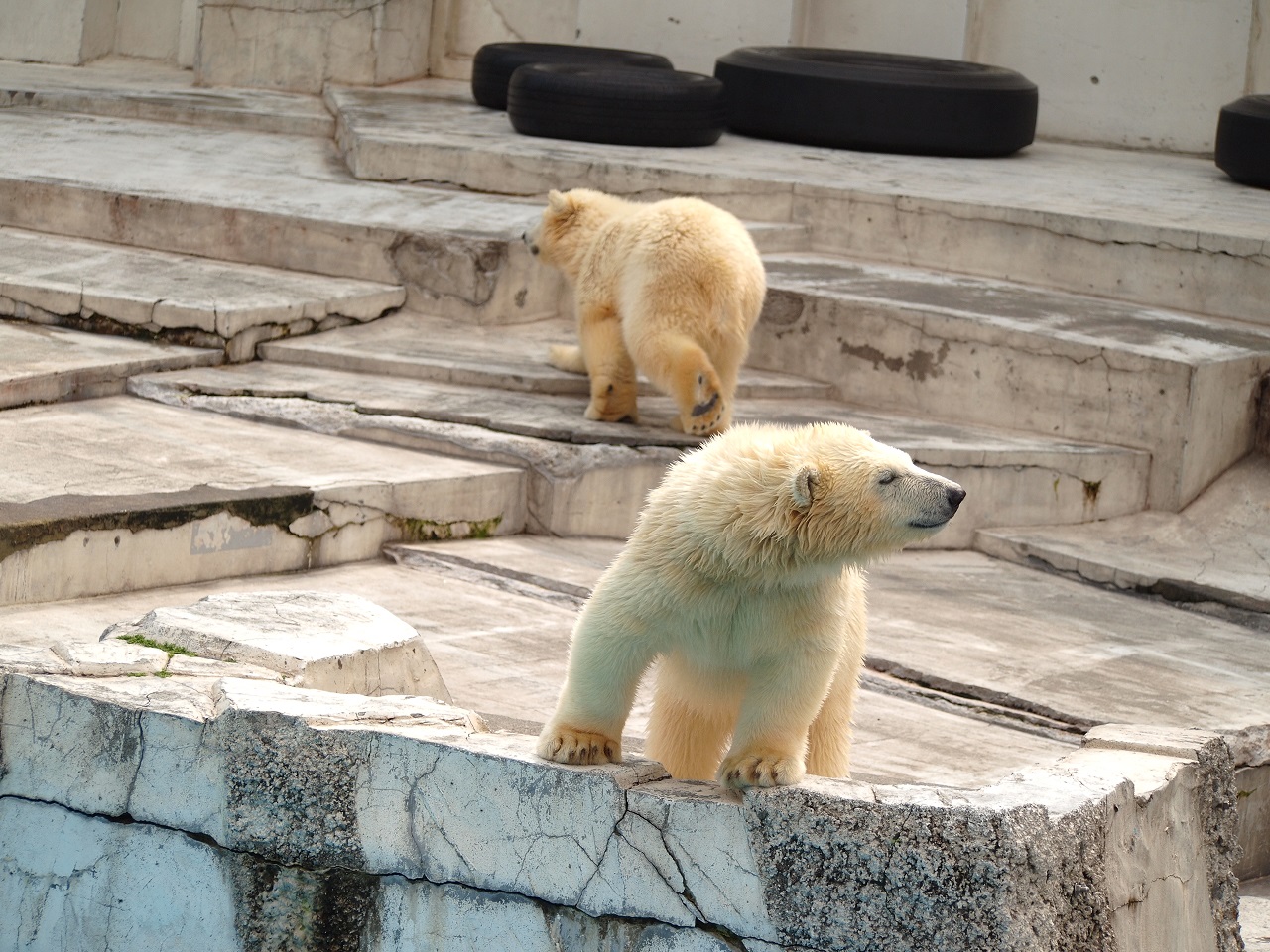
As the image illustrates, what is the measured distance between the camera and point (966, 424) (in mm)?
6160

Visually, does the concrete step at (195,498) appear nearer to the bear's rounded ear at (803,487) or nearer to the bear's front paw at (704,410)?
the bear's front paw at (704,410)

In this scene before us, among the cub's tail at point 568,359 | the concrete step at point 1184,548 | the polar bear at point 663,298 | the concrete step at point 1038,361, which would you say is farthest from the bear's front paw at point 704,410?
the concrete step at point 1038,361

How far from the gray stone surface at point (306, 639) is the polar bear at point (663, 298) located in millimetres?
1794

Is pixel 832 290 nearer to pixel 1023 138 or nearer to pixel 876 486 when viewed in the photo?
pixel 1023 138

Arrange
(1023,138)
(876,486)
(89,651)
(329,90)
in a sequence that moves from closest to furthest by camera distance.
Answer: (876,486) → (89,651) → (1023,138) → (329,90)

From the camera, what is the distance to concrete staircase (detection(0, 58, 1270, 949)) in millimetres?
4191

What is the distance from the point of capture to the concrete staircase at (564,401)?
419cm

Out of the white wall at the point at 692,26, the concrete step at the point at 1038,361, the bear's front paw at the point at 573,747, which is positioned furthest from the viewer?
the white wall at the point at 692,26

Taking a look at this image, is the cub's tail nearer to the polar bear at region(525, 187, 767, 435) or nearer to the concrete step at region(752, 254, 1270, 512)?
the polar bear at region(525, 187, 767, 435)

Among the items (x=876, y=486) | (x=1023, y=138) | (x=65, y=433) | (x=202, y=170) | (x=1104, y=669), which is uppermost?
(x=1023, y=138)

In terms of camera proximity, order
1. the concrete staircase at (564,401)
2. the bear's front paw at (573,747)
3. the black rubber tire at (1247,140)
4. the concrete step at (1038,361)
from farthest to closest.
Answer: the black rubber tire at (1247,140) → the concrete step at (1038,361) → the concrete staircase at (564,401) → the bear's front paw at (573,747)

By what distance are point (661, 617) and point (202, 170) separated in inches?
216

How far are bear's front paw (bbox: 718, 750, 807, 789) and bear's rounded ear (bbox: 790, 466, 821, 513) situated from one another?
0.38 m

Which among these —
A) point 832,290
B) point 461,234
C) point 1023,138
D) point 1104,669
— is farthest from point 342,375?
point 1023,138
